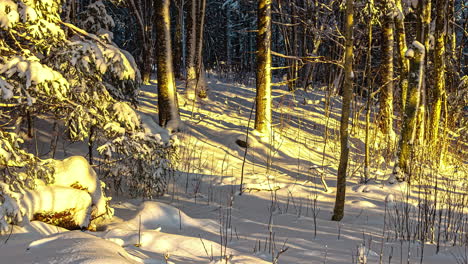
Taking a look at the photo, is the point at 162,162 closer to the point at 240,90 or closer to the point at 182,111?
the point at 182,111

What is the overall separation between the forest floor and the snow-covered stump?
0.22 m

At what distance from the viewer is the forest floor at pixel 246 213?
Answer: 3.67m

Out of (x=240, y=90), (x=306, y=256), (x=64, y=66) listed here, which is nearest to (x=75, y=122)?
(x=64, y=66)

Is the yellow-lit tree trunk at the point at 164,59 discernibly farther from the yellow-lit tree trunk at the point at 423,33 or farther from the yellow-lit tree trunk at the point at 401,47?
the yellow-lit tree trunk at the point at 423,33

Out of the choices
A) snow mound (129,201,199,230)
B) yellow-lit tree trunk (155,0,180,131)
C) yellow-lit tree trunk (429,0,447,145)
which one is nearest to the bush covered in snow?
snow mound (129,201,199,230)

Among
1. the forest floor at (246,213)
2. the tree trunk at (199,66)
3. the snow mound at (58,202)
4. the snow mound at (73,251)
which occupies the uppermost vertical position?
the tree trunk at (199,66)

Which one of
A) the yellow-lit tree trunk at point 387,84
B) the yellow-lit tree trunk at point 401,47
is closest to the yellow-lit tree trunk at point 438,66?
the yellow-lit tree trunk at point 401,47

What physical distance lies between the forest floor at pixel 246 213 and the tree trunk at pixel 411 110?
34cm

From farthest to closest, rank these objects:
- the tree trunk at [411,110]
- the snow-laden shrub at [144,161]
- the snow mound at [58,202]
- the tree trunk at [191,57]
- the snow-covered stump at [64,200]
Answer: the tree trunk at [191,57] → the tree trunk at [411,110] → the snow-laden shrub at [144,161] → the snow mound at [58,202] → the snow-covered stump at [64,200]

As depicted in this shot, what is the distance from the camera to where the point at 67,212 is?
494 centimetres

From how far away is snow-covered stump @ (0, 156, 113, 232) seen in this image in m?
4.17

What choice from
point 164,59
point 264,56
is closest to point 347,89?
point 264,56

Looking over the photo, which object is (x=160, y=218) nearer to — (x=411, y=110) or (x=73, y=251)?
(x=73, y=251)

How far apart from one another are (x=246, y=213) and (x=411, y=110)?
11.8ft
